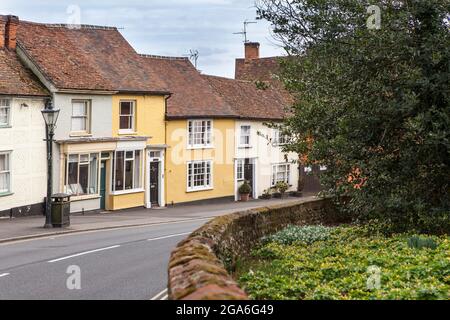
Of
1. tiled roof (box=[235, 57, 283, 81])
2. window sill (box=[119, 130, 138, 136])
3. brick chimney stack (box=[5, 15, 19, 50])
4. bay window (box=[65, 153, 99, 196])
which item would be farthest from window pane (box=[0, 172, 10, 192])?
tiled roof (box=[235, 57, 283, 81])

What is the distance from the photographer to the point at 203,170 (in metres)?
43.1

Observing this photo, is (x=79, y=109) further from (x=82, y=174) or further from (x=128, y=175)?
(x=128, y=175)

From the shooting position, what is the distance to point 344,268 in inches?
487

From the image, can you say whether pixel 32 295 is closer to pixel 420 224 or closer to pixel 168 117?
pixel 420 224

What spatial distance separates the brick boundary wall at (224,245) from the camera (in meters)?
7.21

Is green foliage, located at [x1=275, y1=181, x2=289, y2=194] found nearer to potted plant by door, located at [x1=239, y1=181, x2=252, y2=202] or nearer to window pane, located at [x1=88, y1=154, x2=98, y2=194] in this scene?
potted plant by door, located at [x1=239, y1=181, x2=252, y2=202]

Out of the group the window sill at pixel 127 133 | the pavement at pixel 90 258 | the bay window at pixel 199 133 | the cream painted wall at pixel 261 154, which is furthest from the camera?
the cream painted wall at pixel 261 154

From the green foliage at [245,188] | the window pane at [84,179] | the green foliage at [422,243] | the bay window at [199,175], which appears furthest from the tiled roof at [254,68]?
the green foliage at [422,243]

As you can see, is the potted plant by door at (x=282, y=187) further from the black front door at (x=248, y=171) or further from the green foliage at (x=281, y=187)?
the black front door at (x=248, y=171)

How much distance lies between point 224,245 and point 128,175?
2442 centimetres

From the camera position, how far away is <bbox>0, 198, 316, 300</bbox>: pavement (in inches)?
523

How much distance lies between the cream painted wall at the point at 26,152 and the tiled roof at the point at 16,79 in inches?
16.8

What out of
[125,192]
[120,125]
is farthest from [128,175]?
[120,125]

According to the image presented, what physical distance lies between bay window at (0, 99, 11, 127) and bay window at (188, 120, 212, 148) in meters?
13.9
